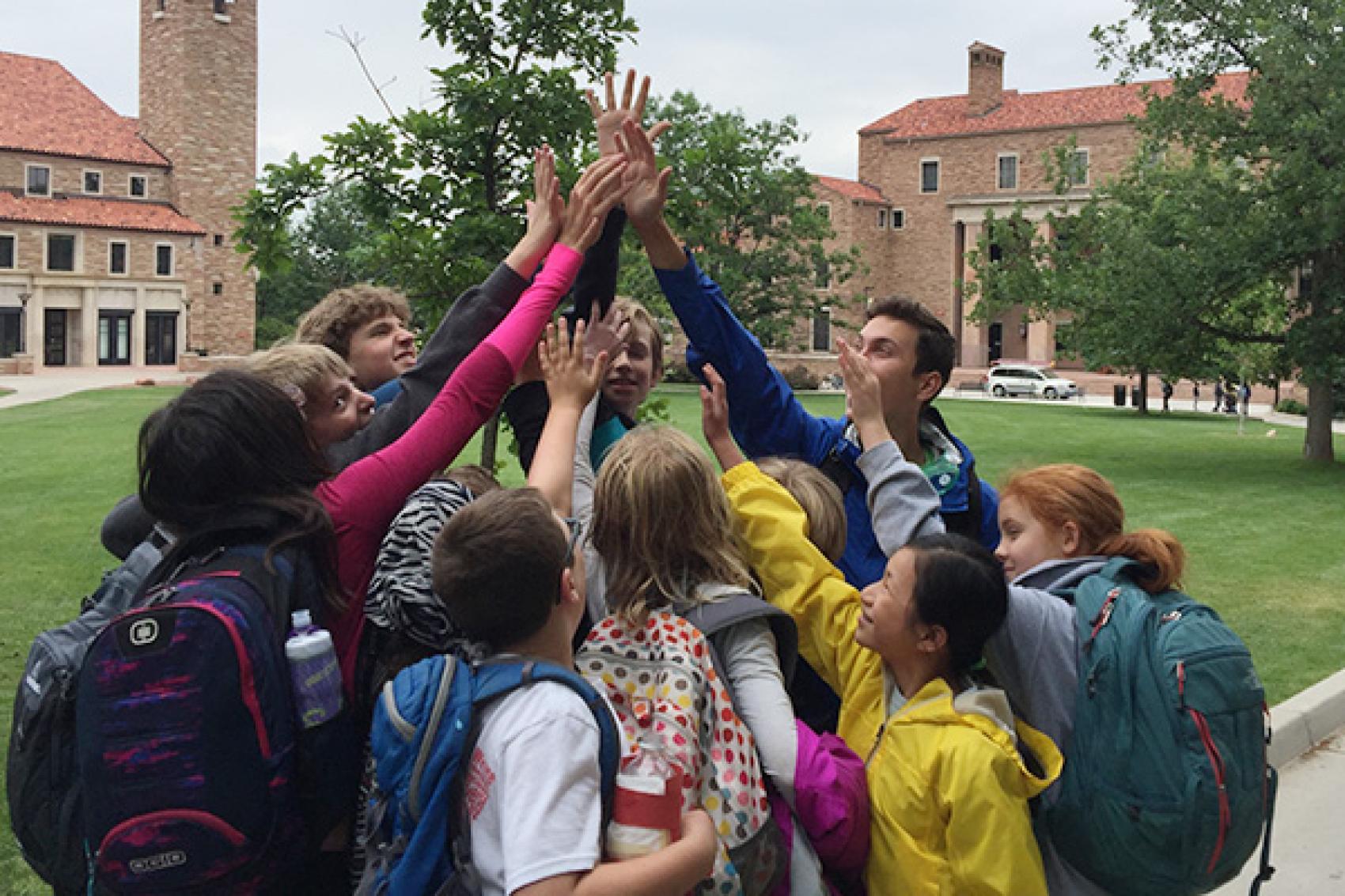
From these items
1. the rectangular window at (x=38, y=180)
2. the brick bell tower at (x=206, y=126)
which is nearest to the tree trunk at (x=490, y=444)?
the brick bell tower at (x=206, y=126)

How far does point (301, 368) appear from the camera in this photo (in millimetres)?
2838

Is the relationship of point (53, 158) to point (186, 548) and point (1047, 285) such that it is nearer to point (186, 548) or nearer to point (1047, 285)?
point (1047, 285)

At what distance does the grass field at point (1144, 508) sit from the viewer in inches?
380

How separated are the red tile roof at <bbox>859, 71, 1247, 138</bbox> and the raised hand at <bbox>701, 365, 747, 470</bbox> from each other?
→ 7032 centimetres

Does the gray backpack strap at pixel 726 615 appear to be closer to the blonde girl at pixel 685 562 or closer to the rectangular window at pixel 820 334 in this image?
the blonde girl at pixel 685 562

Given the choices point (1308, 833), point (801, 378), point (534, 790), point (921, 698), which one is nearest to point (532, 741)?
point (534, 790)

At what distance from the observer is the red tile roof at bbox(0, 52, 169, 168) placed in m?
64.2

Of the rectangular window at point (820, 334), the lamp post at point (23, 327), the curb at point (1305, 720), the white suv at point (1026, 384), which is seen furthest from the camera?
the rectangular window at point (820, 334)

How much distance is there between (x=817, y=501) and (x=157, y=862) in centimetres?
166

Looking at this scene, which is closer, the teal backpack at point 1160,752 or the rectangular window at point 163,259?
the teal backpack at point 1160,752

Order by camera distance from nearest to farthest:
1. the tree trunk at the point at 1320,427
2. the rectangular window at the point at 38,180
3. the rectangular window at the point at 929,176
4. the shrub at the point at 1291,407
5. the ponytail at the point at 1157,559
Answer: the ponytail at the point at 1157,559, the tree trunk at the point at 1320,427, the shrub at the point at 1291,407, the rectangular window at the point at 38,180, the rectangular window at the point at 929,176

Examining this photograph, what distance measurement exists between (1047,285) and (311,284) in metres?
62.8

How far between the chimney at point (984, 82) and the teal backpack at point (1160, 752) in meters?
77.8

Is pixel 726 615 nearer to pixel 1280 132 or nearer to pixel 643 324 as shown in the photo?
pixel 643 324
